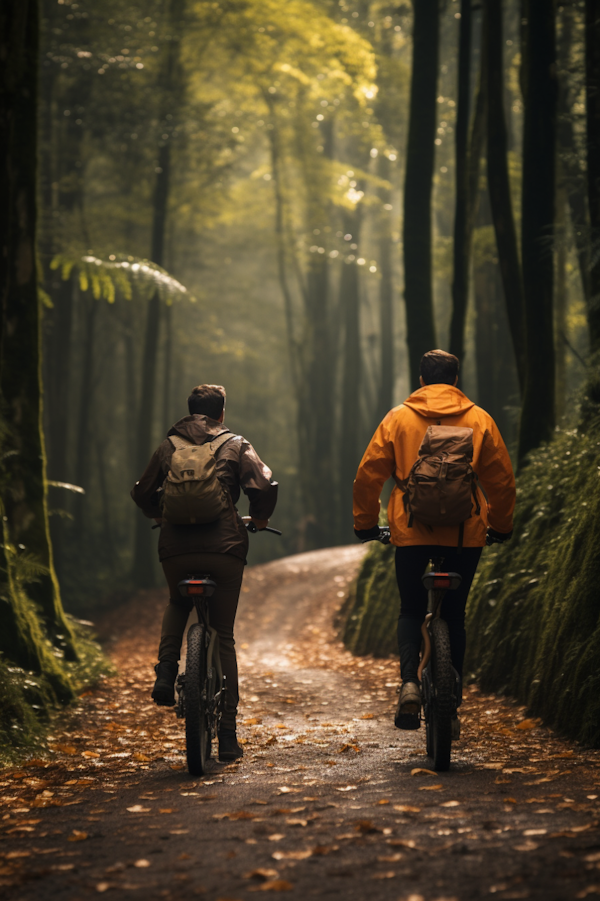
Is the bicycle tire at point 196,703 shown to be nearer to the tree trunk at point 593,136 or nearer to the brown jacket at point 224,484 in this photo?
the brown jacket at point 224,484

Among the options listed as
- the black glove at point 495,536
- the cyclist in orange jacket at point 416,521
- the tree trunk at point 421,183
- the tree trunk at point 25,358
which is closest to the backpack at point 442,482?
the cyclist in orange jacket at point 416,521

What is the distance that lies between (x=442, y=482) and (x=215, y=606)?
1.56 meters

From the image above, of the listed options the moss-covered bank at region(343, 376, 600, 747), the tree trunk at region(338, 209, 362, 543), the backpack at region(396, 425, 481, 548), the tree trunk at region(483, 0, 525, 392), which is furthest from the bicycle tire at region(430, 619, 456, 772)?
the tree trunk at region(338, 209, 362, 543)

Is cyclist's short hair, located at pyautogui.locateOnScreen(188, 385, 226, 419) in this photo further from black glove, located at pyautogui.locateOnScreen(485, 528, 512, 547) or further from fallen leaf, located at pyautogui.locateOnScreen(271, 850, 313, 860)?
fallen leaf, located at pyautogui.locateOnScreen(271, 850, 313, 860)

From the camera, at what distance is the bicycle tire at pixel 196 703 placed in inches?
190

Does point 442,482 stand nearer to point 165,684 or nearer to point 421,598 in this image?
point 421,598

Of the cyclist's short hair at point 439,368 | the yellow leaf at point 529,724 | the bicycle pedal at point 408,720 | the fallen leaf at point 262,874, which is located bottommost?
the yellow leaf at point 529,724

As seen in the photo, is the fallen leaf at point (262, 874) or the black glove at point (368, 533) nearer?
the fallen leaf at point (262, 874)

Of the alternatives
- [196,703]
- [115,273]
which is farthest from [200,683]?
[115,273]

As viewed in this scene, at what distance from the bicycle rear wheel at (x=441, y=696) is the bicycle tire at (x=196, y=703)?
49.9 inches

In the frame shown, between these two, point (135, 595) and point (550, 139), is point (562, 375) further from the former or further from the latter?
point (135, 595)

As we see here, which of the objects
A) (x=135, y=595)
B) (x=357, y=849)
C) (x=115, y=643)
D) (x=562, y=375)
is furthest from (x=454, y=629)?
(x=135, y=595)

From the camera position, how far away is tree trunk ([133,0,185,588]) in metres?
20.9

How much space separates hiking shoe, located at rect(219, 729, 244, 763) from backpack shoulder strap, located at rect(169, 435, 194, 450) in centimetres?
174
